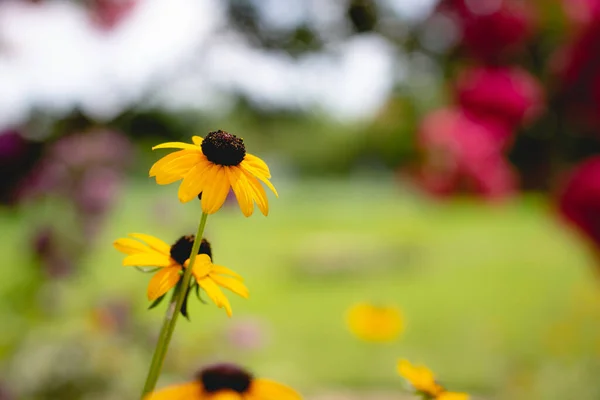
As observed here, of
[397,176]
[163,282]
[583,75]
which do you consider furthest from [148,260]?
[397,176]

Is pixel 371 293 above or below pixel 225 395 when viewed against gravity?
above

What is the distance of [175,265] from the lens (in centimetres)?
42

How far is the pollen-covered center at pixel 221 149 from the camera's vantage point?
0.41 meters

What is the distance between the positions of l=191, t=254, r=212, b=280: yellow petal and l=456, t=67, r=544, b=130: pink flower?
109 cm

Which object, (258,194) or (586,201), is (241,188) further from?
(586,201)

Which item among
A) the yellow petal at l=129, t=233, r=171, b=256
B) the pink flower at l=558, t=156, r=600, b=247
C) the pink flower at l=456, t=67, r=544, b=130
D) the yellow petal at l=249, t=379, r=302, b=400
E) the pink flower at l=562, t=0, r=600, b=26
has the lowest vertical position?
the yellow petal at l=249, t=379, r=302, b=400

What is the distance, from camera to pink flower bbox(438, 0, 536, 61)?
1319mm

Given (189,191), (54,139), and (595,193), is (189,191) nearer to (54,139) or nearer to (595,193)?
(595,193)

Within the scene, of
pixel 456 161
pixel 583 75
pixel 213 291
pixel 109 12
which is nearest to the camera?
pixel 213 291

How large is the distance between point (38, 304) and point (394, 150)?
44.4 feet

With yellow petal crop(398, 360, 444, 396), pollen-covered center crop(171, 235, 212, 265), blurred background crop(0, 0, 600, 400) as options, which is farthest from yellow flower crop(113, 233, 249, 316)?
blurred background crop(0, 0, 600, 400)

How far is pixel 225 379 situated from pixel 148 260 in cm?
11

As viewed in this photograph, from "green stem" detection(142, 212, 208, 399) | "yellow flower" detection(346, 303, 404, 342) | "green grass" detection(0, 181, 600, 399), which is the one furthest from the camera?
"green grass" detection(0, 181, 600, 399)

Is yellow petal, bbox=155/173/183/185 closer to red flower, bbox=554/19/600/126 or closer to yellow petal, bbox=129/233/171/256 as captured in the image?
yellow petal, bbox=129/233/171/256
